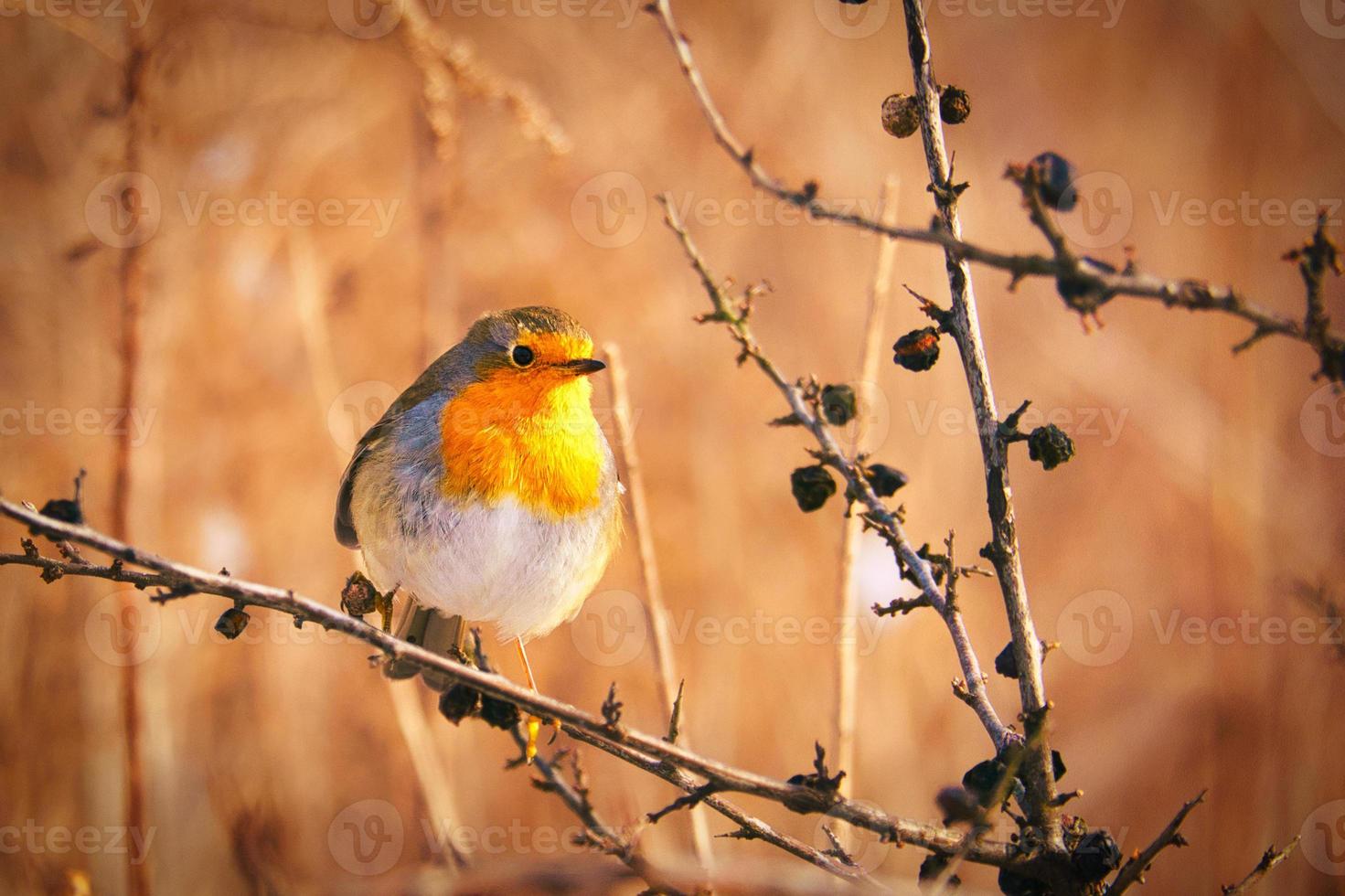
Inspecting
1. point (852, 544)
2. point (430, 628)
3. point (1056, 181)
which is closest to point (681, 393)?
point (430, 628)

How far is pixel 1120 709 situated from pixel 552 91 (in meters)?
4.55

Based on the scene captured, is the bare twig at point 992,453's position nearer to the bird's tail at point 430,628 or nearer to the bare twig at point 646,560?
the bare twig at point 646,560

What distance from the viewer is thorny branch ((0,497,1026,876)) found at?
4.40 ft

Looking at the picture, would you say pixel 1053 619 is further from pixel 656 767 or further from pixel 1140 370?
pixel 656 767

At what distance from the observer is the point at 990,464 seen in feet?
5.11

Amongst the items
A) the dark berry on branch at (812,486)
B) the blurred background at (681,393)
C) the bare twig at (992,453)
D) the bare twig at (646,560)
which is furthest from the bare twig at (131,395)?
the bare twig at (992,453)

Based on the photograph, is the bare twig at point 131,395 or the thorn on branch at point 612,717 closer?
the thorn on branch at point 612,717

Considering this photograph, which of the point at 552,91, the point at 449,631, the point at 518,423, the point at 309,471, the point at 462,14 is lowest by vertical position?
the point at 449,631

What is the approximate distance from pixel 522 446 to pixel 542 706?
52.7 inches

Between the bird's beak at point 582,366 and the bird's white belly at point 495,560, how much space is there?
16.2 inches

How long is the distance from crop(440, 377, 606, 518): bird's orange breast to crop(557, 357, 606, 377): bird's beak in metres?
0.06

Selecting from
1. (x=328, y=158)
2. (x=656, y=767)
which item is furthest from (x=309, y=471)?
(x=656, y=767)

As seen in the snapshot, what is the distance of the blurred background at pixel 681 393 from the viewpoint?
3803mm

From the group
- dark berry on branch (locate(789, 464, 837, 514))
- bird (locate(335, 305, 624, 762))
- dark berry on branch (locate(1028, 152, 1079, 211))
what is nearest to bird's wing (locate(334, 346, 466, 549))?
bird (locate(335, 305, 624, 762))
